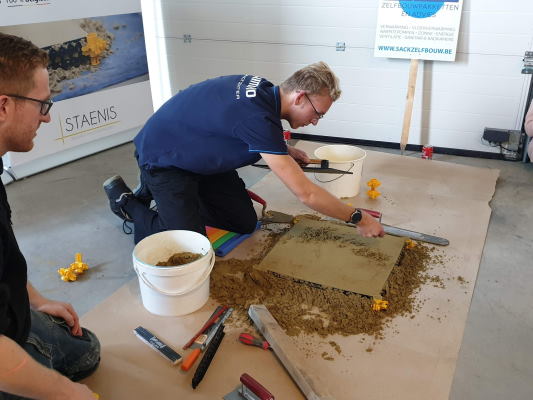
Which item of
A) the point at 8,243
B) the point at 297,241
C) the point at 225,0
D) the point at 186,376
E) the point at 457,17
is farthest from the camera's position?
the point at 225,0

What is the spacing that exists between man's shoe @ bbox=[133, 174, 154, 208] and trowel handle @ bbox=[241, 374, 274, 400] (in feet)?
4.86

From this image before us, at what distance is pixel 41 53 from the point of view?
1.38 metres

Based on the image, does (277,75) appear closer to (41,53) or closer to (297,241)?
(297,241)

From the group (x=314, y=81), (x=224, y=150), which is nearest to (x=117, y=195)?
(x=224, y=150)

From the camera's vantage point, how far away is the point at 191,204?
269 cm

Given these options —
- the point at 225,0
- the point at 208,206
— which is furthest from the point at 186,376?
the point at 225,0

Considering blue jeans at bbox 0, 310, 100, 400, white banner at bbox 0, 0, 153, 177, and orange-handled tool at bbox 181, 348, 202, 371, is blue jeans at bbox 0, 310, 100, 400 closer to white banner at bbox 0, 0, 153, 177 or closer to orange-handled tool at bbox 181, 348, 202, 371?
orange-handled tool at bbox 181, 348, 202, 371

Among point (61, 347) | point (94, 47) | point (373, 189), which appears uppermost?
point (94, 47)

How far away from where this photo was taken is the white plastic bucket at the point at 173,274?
215cm

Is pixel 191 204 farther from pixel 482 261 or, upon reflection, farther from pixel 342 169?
pixel 482 261

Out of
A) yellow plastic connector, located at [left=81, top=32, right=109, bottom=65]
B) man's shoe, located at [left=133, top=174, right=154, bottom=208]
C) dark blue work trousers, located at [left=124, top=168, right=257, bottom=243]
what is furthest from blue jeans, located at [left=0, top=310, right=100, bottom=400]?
yellow plastic connector, located at [left=81, top=32, right=109, bottom=65]

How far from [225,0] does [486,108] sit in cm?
260

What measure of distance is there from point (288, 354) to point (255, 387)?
228 millimetres

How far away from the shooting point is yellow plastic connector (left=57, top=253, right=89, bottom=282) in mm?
2639
